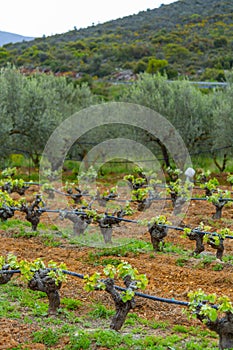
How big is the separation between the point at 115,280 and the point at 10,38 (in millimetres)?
70282

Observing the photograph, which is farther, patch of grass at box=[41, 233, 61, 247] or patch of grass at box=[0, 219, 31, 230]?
patch of grass at box=[0, 219, 31, 230]

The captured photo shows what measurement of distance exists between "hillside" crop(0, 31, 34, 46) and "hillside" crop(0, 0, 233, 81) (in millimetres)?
3773

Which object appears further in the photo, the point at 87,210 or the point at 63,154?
the point at 63,154

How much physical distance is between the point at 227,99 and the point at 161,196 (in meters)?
7.36

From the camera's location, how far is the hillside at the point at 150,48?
49344mm

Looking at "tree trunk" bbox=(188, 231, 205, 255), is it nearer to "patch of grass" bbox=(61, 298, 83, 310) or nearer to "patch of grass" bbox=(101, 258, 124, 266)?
"patch of grass" bbox=(101, 258, 124, 266)

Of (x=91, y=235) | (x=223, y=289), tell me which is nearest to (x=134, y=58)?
(x=91, y=235)

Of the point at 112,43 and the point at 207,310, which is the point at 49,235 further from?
the point at 112,43

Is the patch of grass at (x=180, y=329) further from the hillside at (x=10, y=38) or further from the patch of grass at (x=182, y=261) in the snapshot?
the hillside at (x=10, y=38)

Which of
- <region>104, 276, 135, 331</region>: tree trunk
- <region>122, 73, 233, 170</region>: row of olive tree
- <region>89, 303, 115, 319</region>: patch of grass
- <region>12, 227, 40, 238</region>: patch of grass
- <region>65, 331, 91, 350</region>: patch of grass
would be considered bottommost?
<region>12, 227, 40, 238</region>: patch of grass

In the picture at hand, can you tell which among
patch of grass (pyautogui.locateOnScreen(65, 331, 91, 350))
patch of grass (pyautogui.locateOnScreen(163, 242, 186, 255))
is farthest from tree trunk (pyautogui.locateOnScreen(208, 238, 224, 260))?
patch of grass (pyautogui.locateOnScreen(65, 331, 91, 350))

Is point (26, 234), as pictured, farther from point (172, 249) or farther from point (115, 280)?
point (115, 280)

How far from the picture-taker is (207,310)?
16.9 feet

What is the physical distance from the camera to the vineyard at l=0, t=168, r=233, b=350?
569 cm
